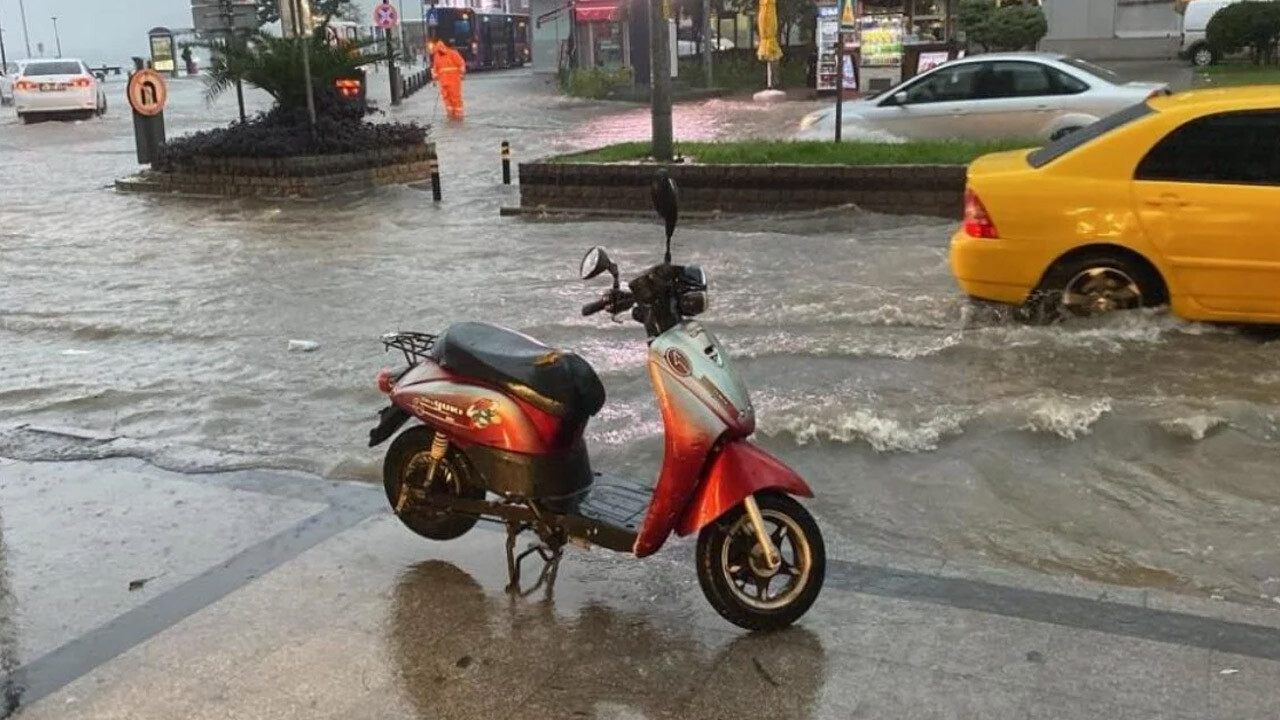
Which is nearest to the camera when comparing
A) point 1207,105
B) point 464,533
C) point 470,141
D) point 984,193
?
point 464,533

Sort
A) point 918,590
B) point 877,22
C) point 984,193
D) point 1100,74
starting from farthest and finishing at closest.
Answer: point 877,22, point 1100,74, point 984,193, point 918,590

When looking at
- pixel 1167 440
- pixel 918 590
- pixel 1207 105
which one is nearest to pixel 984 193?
pixel 1207 105

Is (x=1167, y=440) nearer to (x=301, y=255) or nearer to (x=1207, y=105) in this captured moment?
(x=1207, y=105)

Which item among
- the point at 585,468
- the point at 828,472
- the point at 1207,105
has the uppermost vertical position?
the point at 1207,105

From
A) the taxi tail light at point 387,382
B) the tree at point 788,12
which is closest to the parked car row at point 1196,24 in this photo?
the tree at point 788,12

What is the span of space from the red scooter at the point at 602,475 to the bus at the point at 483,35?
50.5 m

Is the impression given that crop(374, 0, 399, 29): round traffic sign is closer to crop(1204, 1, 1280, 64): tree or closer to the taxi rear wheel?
crop(1204, 1, 1280, 64): tree

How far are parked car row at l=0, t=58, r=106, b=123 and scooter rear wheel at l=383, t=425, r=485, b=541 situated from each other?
33.2 m

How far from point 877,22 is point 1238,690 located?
25539mm

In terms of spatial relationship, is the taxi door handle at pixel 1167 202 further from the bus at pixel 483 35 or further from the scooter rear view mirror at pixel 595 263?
the bus at pixel 483 35

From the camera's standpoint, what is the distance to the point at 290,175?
57.5 feet

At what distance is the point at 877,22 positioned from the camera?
90.1ft

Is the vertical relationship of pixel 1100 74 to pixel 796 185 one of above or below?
above

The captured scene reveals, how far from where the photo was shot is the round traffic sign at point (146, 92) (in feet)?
66.0
